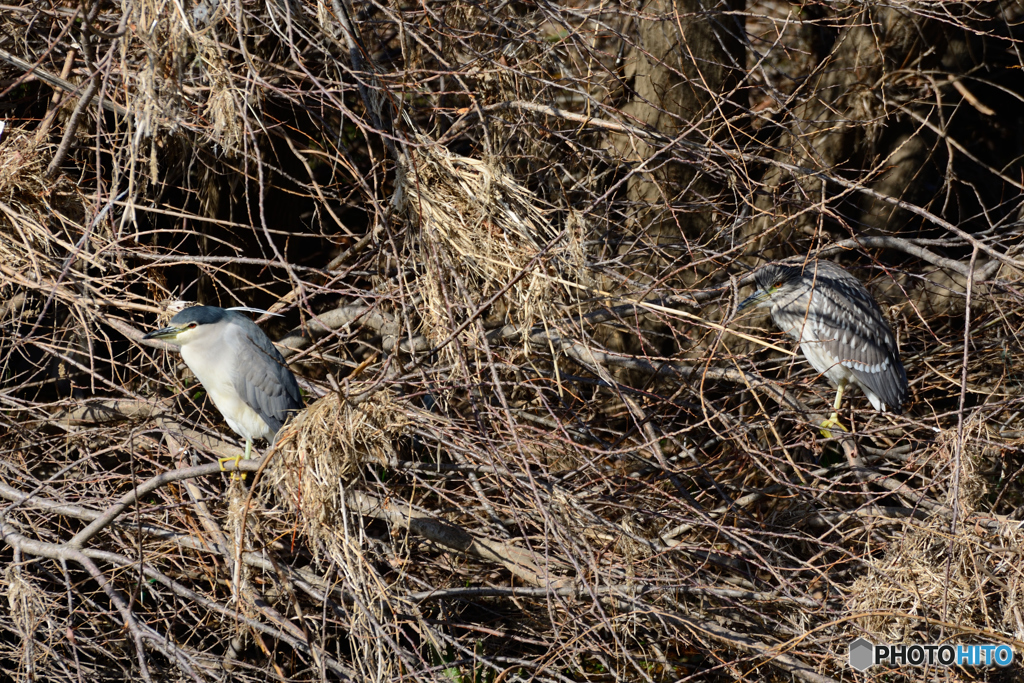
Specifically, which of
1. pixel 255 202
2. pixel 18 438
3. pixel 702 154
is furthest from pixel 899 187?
pixel 18 438

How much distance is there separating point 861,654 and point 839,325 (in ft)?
6.54

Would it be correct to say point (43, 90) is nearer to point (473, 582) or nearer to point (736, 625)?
point (473, 582)

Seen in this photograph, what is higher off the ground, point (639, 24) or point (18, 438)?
point (639, 24)

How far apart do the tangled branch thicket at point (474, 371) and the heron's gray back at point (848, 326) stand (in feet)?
1.08

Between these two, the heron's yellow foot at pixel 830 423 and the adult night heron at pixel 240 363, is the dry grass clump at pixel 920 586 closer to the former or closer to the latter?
the heron's yellow foot at pixel 830 423

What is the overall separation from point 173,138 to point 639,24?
2.55m

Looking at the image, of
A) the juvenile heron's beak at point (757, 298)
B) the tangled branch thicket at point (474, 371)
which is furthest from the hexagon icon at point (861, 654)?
the juvenile heron's beak at point (757, 298)

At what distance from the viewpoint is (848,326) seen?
4.39 metres

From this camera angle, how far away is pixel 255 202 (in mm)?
4812

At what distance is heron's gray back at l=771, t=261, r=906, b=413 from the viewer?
169 inches

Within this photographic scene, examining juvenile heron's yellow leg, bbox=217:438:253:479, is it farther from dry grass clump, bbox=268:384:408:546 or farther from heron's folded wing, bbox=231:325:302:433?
dry grass clump, bbox=268:384:408:546

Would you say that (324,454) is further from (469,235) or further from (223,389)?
(223,389)

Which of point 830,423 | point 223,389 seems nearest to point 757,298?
point 830,423

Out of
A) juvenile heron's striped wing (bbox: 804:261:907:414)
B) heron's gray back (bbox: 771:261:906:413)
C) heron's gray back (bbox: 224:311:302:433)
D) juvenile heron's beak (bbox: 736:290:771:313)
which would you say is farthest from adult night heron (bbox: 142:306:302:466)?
juvenile heron's striped wing (bbox: 804:261:907:414)
